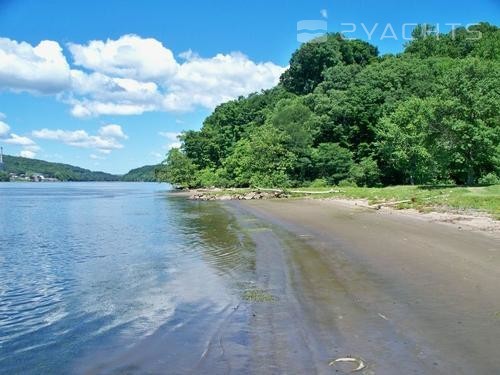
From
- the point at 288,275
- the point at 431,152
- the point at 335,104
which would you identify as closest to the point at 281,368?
the point at 288,275

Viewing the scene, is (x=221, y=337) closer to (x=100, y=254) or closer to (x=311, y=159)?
(x=100, y=254)

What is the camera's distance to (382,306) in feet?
28.6

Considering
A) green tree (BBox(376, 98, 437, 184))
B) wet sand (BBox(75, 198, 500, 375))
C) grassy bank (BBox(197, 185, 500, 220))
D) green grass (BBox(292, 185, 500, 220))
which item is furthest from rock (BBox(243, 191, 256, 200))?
wet sand (BBox(75, 198, 500, 375))

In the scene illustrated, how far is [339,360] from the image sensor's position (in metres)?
6.13

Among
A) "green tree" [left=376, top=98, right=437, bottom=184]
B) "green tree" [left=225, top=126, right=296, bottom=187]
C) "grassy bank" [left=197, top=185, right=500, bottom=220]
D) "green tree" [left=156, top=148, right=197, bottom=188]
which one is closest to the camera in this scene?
"grassy bank" [left=197, top=185, right=500, bottom=220]

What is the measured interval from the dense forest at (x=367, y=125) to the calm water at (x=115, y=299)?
86.5 feet

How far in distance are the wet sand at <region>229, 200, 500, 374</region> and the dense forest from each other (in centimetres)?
2398

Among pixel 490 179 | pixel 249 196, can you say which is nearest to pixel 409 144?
pixel 490 179

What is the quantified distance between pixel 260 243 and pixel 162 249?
3.98 meters

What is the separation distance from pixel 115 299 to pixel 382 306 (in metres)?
5.94

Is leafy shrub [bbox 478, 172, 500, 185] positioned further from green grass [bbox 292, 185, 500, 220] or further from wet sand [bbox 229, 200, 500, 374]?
wet sand [bbox 229, 200, 500, 374]

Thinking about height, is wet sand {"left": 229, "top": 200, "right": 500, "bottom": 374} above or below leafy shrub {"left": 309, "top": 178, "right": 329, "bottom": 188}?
below

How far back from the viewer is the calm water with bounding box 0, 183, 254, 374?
6812mm

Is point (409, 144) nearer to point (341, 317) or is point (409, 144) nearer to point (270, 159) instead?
point (270, 159)
